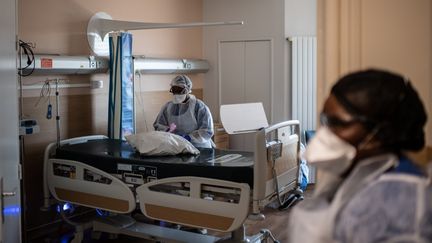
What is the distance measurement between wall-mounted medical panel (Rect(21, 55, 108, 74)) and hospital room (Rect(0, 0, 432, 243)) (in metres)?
0.01

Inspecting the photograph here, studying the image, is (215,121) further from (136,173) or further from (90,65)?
(136,173)

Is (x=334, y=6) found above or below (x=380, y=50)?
above

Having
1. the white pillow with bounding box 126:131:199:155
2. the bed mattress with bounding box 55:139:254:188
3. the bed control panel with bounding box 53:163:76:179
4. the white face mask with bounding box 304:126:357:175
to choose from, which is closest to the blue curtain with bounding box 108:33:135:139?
the bed mattress with bounding box 55:139:254:188

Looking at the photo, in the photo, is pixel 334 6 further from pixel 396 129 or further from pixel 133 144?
pixel 133 144

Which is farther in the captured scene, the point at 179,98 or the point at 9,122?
the point at 179,98

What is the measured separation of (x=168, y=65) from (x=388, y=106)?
15.2ft

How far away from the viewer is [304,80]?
5906mm

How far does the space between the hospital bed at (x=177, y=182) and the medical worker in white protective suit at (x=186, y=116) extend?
70cm

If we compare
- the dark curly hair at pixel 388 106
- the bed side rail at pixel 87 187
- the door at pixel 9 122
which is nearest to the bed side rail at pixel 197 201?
the bed side rail at pixel 87 187

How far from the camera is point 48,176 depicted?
12.5 feet

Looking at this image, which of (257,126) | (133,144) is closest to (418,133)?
(133,144)

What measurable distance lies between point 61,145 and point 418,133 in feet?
11.2

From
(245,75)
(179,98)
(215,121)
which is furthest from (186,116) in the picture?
(245,75)

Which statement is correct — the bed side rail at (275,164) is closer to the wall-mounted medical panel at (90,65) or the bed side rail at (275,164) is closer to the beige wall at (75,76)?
the wall-mounted medical panel at (90,65)
